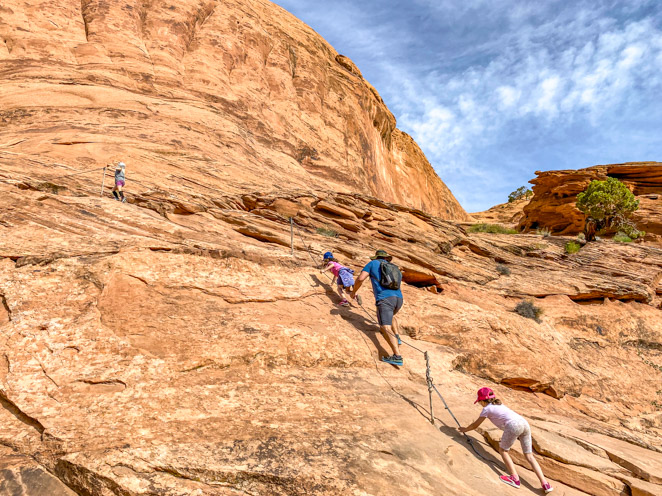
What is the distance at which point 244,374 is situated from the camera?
17.8 ft

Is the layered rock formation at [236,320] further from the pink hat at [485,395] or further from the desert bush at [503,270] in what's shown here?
the pink hat at [485,395]

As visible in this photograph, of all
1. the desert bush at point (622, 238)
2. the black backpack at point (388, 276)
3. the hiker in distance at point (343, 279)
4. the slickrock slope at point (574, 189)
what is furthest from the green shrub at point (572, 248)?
the black backpack at point (388, 276)

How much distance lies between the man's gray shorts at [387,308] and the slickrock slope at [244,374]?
53 cm

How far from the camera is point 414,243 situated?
15.9 meters

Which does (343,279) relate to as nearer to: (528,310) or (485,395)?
(485,395)

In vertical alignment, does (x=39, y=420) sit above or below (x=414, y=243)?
below

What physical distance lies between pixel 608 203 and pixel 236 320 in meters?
32.8

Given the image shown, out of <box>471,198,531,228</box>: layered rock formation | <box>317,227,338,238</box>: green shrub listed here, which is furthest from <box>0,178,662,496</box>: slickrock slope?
<box>471,198,531,228</box>: layered rock formation

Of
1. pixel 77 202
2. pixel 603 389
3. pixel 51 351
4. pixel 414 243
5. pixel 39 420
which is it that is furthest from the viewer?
pixel 414 243

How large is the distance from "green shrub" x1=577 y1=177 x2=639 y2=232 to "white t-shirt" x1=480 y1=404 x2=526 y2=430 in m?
30.6

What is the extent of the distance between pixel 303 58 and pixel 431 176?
95.6 ft

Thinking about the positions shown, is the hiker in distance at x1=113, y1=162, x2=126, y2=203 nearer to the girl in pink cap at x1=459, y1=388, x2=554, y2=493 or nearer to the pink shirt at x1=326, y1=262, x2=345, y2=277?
the pink shirt at x1=326, y1=262, x2=345, y2=277

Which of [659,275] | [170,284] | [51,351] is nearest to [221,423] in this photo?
[51,351]

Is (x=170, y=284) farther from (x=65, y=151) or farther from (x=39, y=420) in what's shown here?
(x=65, y=151)
